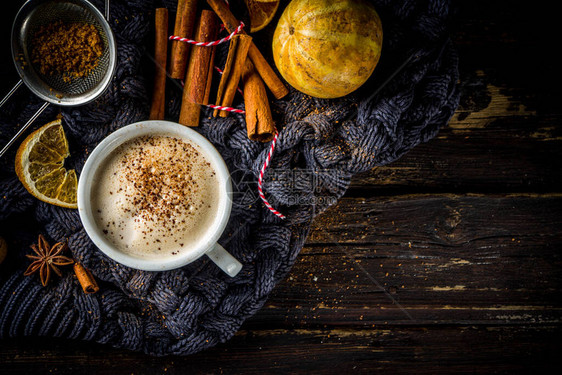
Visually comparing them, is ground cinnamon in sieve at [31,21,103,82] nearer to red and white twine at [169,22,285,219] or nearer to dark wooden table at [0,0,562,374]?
red and white twine at [169,22,285,219]

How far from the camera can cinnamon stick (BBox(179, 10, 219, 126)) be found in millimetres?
927

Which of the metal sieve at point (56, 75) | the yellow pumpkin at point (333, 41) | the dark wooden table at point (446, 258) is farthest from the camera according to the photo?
the dark wooden table at point (446, 258)

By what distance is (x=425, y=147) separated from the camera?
3.60 ft

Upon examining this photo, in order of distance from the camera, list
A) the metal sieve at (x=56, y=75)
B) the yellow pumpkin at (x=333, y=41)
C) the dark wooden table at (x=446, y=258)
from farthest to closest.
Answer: the dark wooden table at (x=446, y=258)
the metal sieve at (x=56, y=75)
the yellow pumpkin at (x=333, y=41)

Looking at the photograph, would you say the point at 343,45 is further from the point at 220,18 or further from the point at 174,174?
the point at 174,174

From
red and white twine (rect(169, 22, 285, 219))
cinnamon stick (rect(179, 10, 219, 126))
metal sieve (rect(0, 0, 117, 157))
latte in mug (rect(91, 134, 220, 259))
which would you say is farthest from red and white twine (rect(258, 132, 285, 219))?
metal sieve (rect(0, 0, 117, 157))

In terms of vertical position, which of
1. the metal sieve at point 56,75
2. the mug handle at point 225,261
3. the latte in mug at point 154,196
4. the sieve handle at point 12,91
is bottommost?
the mug handle at point 225,261

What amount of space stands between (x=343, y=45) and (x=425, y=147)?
472mm

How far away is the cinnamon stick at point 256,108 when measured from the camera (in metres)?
0.90

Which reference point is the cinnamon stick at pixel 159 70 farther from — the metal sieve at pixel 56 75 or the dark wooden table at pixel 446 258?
the dark wooden table at pixel 446 258

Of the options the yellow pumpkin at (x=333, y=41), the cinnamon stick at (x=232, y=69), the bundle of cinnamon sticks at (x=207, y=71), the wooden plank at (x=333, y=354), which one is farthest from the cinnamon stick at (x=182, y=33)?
the wooden plank at (x=333, y=354)

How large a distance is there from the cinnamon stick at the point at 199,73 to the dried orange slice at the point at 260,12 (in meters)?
0.09

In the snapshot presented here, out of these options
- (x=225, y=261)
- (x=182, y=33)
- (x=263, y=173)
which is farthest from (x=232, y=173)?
(x=182, y=33)

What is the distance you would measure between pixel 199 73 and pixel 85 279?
620mm
